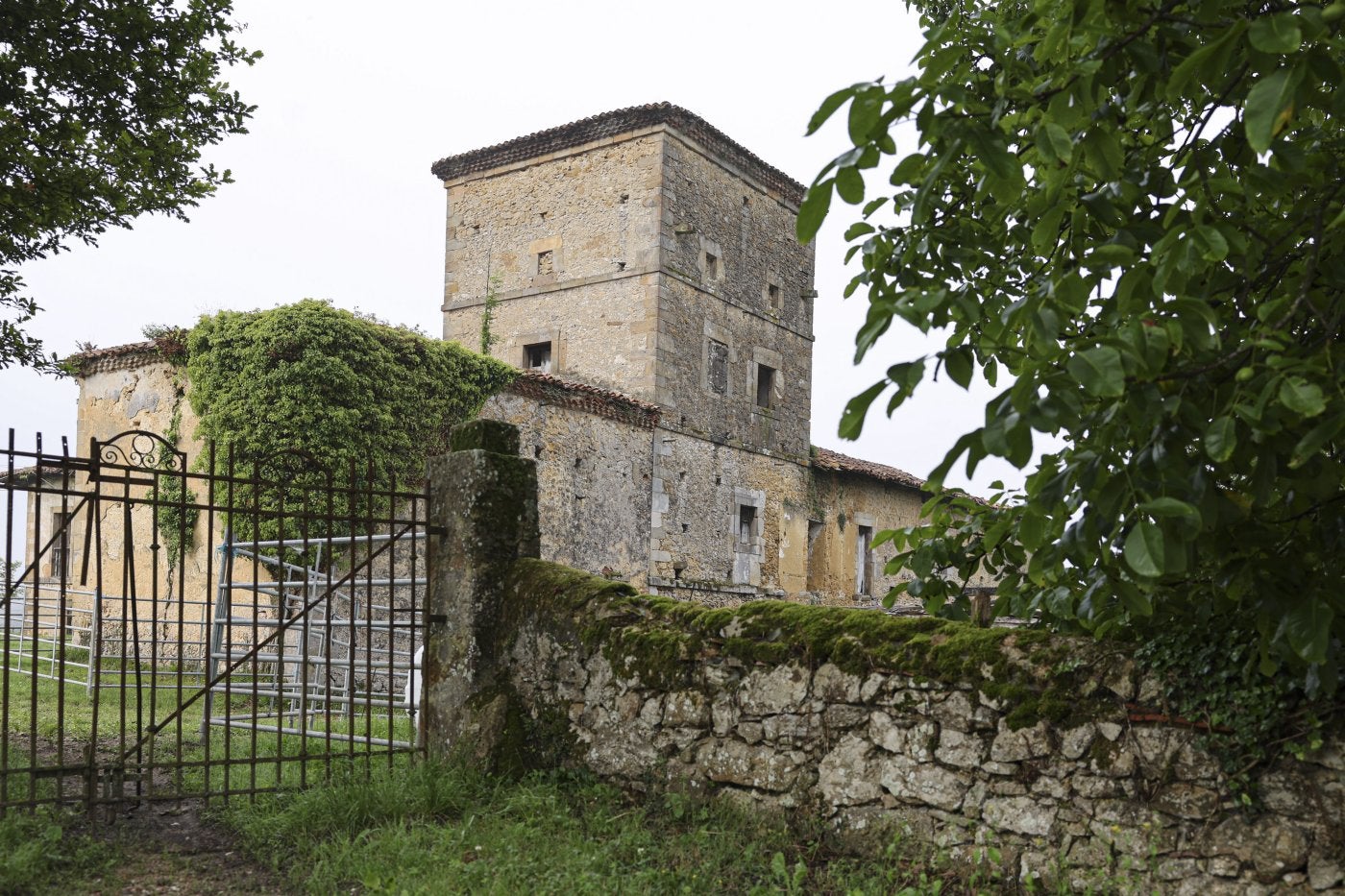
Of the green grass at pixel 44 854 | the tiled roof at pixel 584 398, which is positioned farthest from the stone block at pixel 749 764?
the tiled roof at pixel 584 398

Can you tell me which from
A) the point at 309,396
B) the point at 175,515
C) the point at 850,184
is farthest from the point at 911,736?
the point at 175,515

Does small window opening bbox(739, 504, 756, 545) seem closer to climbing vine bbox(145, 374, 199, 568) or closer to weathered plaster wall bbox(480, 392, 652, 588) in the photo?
weathered plaster wall bbox(480, 392, 652, 588)

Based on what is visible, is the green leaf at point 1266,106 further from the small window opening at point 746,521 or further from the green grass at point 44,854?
the small window opening at point 746,521

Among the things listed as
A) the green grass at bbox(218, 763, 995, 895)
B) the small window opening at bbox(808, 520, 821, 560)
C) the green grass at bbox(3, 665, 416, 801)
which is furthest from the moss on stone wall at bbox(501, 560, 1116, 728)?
the small window opening at bbox(808, 520, 821, 560)

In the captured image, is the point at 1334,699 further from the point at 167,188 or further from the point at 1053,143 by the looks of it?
the point at 167,188

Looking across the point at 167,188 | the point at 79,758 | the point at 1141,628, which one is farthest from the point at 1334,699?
the point at 167,188

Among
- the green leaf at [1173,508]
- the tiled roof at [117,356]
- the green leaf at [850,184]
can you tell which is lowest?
the green leaf at [1173,508]

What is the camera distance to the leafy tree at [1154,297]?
2336 mm

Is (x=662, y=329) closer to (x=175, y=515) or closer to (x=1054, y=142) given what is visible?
(x=175, y=515)

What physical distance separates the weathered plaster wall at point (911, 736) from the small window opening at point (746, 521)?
559 inches

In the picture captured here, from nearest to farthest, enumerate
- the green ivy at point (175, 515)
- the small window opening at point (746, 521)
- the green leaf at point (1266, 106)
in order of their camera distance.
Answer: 1. the green leaf at point (1266, 106)
2. the green ivy at point (175, 515)
3. the small window opening at point (746, 521)

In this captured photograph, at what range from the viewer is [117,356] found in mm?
14531

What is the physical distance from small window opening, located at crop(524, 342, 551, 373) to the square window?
304 cm

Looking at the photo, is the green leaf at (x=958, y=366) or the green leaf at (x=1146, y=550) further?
the green leaf at (x=958, y=366)
